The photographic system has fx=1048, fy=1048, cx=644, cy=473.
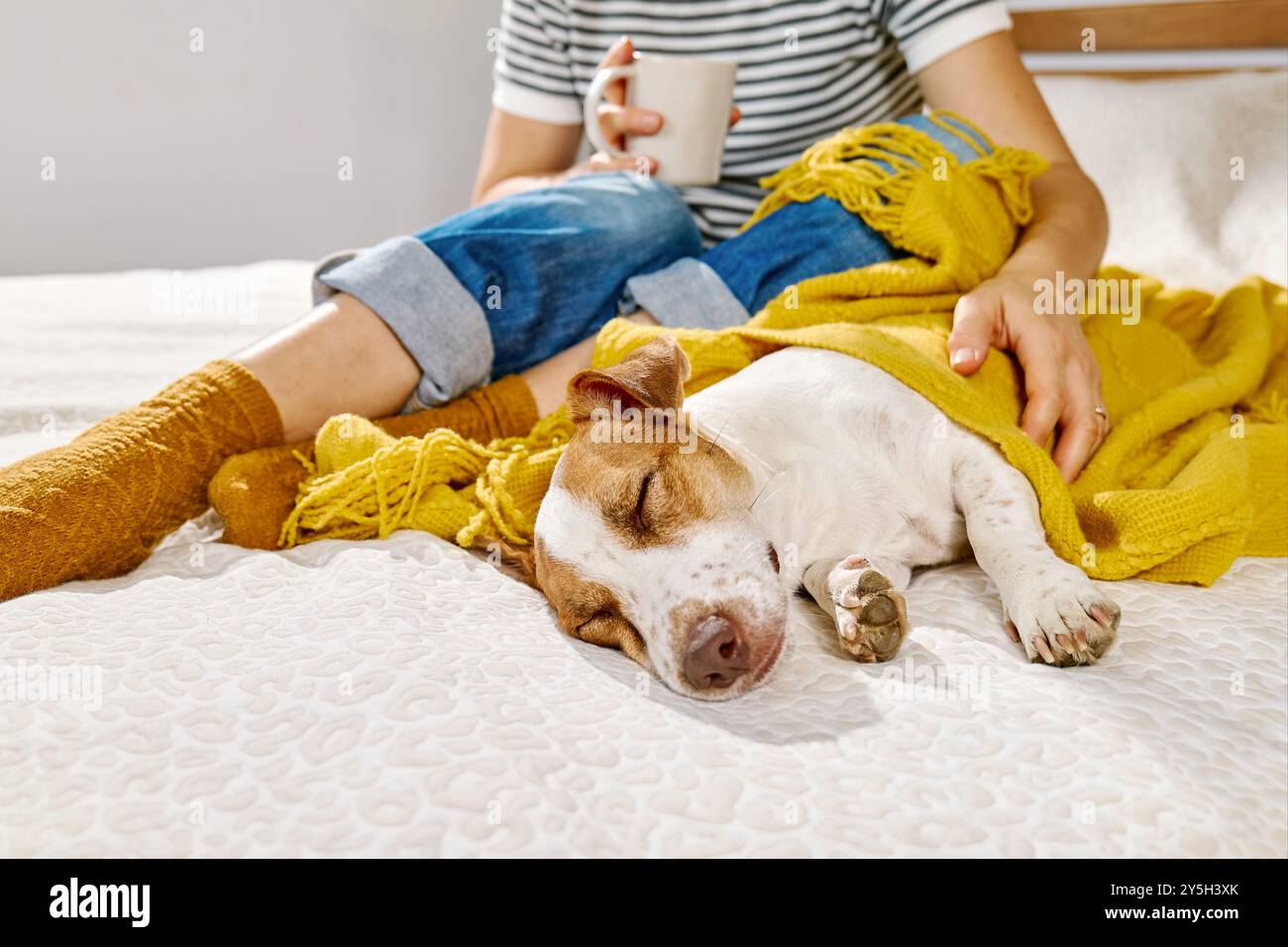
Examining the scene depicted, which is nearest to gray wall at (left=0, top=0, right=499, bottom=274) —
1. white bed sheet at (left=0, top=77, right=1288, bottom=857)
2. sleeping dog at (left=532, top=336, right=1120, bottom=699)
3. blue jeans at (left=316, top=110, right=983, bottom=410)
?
blue jeans at (left=316, top=110, right=983, bottom=410)

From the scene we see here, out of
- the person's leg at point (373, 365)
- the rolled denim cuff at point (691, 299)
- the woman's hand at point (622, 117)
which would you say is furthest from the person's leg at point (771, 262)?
the woman's hand at point (622, 117)

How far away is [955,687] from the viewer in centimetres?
104

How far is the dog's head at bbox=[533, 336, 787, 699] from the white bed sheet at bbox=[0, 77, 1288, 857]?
4 centimetres

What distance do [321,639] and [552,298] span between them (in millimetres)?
839

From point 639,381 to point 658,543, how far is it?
0.20m

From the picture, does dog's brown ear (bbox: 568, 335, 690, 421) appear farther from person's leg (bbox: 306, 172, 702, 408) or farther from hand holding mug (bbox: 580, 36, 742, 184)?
hand holding mug (bbox: 580, 36, 742, 184)

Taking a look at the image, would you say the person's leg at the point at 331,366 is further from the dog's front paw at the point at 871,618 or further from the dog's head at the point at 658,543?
the dog's front paw at the point at 871,618

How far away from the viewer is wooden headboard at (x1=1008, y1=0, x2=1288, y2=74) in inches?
94.4

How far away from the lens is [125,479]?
132 cm

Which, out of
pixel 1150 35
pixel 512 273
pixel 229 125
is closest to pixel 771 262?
pixel 512 273

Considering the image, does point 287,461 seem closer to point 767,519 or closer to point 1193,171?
point 767,519

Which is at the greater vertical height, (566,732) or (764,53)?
(764,53)
